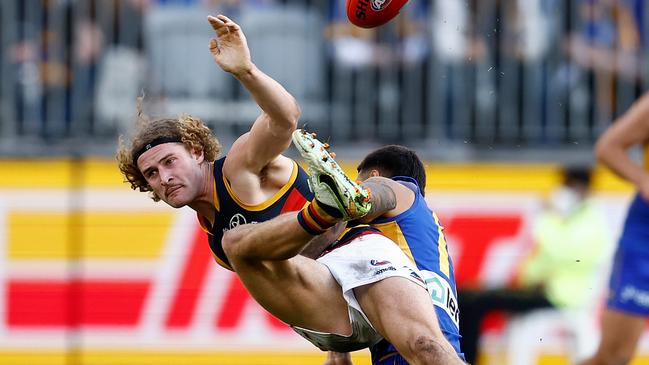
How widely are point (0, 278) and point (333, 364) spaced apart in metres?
3.95

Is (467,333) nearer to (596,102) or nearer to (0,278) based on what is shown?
(596,102)

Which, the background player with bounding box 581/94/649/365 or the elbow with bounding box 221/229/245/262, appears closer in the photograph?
the elbow with bounding box 221/229/245/262

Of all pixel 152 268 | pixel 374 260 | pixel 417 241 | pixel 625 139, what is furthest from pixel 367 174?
pixel 152 268

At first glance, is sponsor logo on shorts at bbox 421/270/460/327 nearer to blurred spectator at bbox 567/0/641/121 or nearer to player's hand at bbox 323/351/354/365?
player's hand at bbox 323/351/354/365

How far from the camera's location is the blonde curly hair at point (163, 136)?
21.1 feet

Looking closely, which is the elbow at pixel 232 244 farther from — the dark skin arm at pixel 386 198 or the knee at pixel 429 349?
the knee at pixel 429 349

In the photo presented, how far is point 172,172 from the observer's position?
6.30 metres

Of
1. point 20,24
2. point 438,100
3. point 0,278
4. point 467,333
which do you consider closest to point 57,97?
point 20,24

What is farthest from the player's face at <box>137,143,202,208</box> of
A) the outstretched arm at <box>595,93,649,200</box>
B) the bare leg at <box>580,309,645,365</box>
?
the bare leg at <box>580,309,645,365</box>

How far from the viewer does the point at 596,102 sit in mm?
10133

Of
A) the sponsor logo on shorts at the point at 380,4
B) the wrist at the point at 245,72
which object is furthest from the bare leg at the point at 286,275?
the sponsor logo on shorts at the point at 380,4

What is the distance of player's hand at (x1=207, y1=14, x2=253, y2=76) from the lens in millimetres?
5934

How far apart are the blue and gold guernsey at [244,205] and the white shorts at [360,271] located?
0.31 metres

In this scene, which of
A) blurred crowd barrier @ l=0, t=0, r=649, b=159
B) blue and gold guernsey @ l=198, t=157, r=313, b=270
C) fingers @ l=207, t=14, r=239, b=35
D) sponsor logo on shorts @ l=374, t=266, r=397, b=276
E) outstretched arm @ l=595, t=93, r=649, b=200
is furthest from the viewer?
blurred crowd barrier @ l=0, t=0, r=649, b=159
